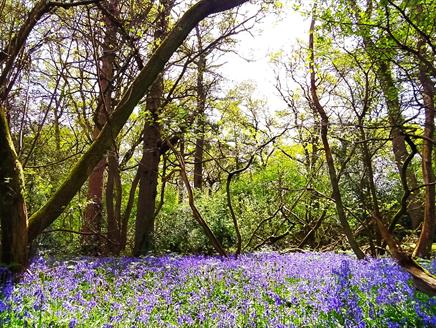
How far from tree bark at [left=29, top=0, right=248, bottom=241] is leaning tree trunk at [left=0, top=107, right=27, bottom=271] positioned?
0.42 m

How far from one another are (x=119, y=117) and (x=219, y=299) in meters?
3.00

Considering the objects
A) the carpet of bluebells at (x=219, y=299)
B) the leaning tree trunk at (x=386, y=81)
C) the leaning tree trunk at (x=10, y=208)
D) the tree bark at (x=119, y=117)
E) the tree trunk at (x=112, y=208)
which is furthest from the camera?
the tree trunk at (x=112, y=208)

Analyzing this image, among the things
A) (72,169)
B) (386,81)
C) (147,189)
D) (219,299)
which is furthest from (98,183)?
(219,299)

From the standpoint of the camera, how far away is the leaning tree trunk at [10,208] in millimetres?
4812

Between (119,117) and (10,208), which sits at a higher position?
(119,117)

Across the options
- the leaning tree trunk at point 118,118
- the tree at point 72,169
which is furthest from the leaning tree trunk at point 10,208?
the leaning tree trunk at point 118,118

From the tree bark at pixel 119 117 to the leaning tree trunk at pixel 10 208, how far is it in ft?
1.39

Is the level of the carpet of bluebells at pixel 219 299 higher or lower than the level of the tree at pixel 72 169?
lower

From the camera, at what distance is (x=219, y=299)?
4043 mm

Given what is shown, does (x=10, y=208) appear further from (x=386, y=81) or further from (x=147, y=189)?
(x=386, y=81)

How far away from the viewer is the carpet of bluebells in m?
3.15

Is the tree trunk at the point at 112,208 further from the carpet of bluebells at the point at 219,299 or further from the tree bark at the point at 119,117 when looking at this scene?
the carpet of bluebells at the point at 219,299

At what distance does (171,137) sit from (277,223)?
459 cm

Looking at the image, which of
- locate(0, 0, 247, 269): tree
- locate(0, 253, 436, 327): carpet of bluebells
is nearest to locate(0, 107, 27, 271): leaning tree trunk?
locate(0, 0, 247, 269): tree
